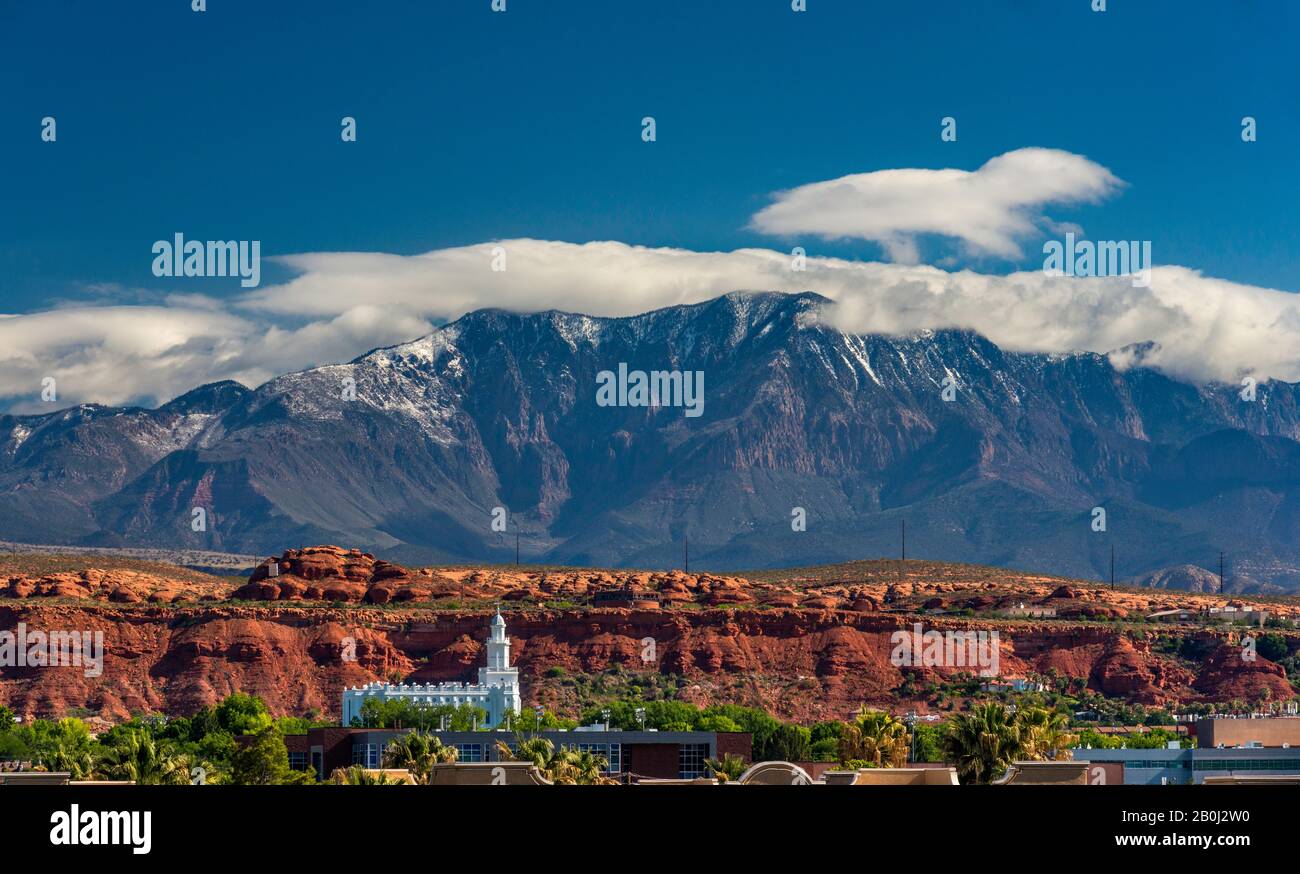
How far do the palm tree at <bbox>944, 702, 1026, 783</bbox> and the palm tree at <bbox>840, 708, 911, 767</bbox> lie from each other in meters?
14.4

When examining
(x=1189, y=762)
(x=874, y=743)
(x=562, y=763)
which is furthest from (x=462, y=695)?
(x=562, y=763)

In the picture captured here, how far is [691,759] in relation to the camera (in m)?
119

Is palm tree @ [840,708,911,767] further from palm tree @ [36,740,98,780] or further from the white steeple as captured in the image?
the white steeple

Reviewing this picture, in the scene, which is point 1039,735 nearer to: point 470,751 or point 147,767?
point 147,767

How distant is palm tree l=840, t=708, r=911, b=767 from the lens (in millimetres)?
107875

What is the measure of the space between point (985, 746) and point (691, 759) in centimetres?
3114
